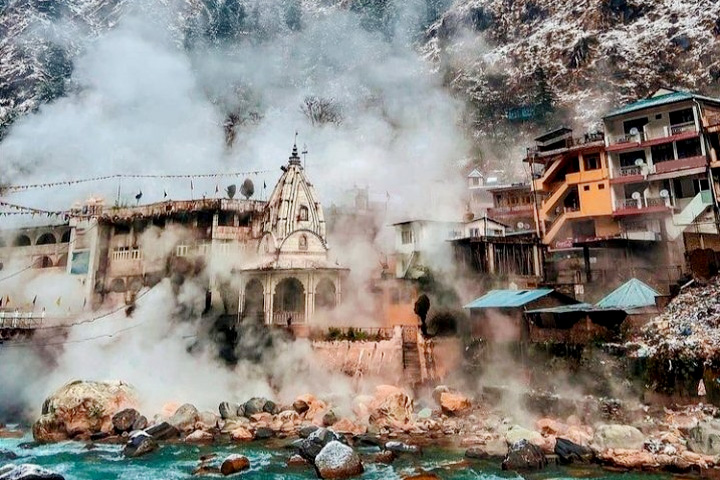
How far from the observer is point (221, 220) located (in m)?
44.3

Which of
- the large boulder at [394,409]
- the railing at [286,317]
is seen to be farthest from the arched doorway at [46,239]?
the large boulder at [394,409]

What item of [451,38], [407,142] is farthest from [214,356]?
[451,38]

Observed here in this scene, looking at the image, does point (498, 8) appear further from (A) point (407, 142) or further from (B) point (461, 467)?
(B) point (461, 467)

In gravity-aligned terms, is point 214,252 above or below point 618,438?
above

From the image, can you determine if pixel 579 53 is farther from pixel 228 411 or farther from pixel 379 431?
pixel 228 411

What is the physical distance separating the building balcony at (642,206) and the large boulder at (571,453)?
2238cm

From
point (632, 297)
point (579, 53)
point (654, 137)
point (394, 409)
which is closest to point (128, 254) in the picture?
point (394, 409)

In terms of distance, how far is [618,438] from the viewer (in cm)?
1878

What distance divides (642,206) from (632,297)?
42.2 feet

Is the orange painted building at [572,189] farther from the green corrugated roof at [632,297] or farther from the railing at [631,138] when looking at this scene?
the green corrugated roof at [632,297]

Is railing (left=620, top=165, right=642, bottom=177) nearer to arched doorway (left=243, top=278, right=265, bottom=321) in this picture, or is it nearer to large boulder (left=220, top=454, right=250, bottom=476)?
arched doorway (left=243, top=278, right=265, bottom=321)

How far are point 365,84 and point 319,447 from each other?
78.3 meters

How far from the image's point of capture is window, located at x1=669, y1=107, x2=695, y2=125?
113 ft

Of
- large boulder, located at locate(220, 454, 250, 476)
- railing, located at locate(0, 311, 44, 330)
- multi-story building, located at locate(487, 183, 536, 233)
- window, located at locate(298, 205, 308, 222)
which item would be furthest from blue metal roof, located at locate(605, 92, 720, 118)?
railing, located at locate(0, 311, 44, 330)
